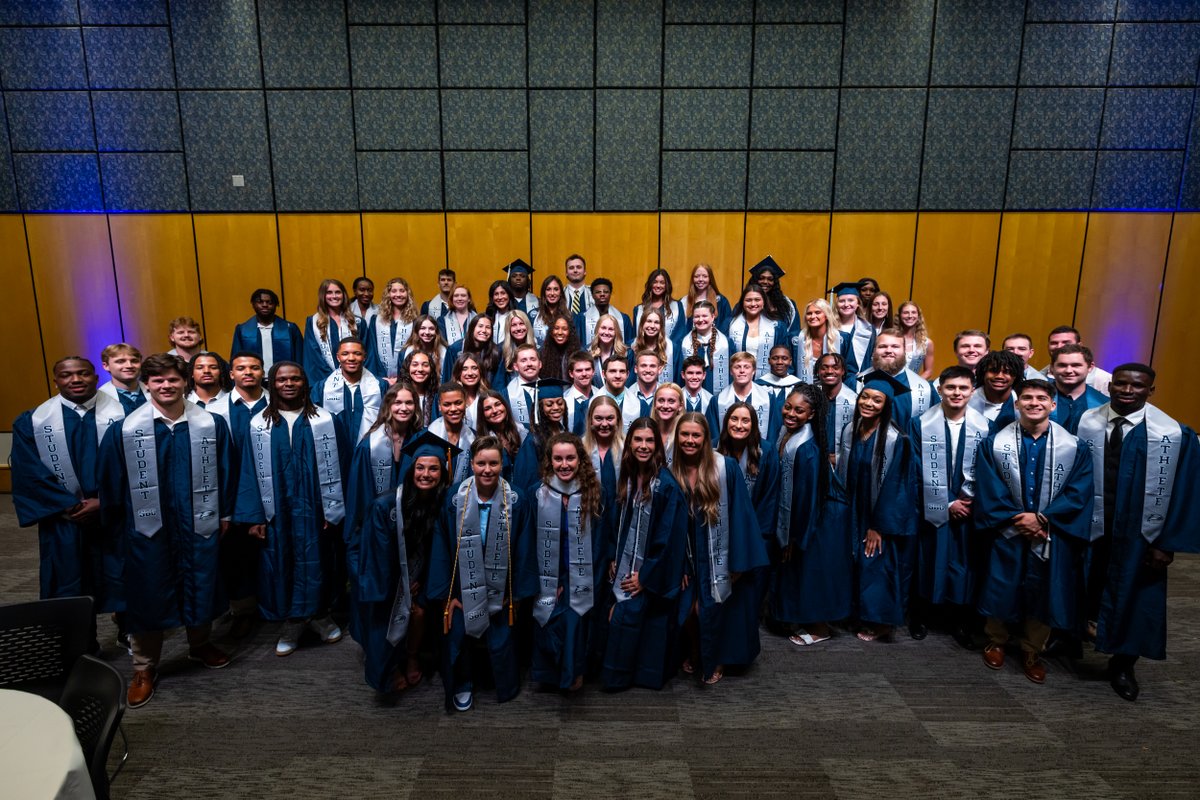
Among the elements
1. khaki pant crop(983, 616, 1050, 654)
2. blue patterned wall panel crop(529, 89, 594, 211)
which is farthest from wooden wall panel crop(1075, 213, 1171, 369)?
blue patterned wall panel crop(529, 89, 594, 211)

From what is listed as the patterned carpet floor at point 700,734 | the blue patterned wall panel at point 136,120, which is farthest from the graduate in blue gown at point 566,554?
the blue patterned wall panel at point 136,120

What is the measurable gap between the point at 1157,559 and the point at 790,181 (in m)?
5.72

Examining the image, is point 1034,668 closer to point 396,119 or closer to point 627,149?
point 627,149

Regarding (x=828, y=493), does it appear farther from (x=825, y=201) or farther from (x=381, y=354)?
(x=825, y=201)

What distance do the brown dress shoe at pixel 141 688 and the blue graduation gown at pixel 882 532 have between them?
13.7ft

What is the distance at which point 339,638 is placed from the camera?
4.32m

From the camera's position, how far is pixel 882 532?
13.5ft

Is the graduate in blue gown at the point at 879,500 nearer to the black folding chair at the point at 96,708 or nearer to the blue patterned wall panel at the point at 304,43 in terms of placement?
the black folding chair at the point at 96,708

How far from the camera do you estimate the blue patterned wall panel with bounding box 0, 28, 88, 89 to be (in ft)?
25.6

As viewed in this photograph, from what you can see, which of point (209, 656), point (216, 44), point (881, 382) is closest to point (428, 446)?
point (209, 656)

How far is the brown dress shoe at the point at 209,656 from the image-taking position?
3990 mm

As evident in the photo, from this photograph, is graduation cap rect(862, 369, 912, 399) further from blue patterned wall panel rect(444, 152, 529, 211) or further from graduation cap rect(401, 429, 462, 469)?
blue patterned wall panel rect(444, 152, 529, 211)

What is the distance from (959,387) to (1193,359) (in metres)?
6.74

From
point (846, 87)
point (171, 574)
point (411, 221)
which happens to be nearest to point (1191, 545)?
point (171, 574)
